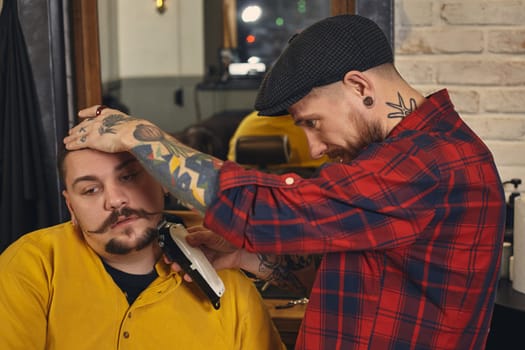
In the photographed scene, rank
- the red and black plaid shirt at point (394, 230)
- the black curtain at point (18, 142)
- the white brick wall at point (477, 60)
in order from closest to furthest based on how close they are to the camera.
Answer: the red and black plaid shirt at point (394, 230) < the white brick wall at point (477, 60) < the black curtain at point (18, 142)

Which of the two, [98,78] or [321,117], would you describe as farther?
[98,78]

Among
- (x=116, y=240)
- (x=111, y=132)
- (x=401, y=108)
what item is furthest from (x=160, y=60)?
(x=401, y=108)

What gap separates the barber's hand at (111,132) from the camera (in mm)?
1496

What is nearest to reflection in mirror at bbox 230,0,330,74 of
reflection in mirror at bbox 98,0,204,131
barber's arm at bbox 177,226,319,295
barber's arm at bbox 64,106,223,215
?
reflection in mirror at bbox 98,0,204,131

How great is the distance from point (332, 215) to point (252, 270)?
662 millimetres

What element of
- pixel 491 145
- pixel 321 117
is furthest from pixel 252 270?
pixel 491 145

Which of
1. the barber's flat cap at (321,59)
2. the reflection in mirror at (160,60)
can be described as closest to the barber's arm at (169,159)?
the barber's flat cap at (321,59)

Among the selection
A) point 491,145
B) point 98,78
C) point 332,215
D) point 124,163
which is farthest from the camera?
point 98,78

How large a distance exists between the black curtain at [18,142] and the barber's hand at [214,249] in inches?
42.5

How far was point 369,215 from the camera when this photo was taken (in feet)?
4.52

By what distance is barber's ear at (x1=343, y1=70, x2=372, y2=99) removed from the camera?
4.90 ft

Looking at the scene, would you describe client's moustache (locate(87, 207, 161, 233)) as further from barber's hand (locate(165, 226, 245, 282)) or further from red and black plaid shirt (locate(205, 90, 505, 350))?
red and black plaid shirt (locate(205, 90, 505, 350))

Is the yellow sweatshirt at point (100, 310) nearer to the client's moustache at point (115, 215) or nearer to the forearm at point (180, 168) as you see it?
the client's moustache at point (115, 215)

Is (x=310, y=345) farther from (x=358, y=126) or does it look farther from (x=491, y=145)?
(x=491, y=145)
